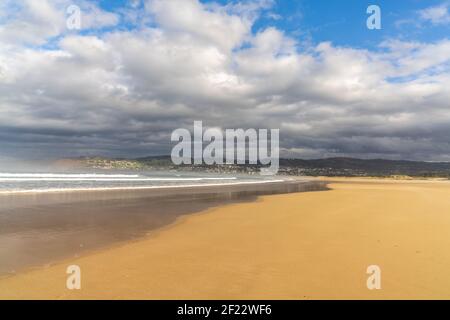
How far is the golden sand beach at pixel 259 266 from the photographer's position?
523 centimetres

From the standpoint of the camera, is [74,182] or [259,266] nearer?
[259,266]

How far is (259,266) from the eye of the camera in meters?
6.61

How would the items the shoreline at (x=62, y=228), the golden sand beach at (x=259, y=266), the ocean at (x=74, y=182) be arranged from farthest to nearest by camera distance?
the ocean at (x=74, y=182) < the shoreline at (x=62, y=228) < the golden sand beach at (x=259, y=266)

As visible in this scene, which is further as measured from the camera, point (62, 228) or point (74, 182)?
point (74, 182)

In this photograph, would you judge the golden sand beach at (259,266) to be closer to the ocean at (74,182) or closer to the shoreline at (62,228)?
the shoreline at (62,228)

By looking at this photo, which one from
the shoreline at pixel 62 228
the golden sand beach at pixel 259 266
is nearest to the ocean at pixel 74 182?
the shoreline at pixel 62 228

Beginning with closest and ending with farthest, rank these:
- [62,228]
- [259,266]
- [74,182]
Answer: [259,266]
[62,228]
[74,182]

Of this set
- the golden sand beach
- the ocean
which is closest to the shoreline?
the golden sand beach

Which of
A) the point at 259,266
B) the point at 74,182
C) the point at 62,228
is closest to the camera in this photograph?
the point at 259,266

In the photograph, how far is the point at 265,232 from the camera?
1045 cm

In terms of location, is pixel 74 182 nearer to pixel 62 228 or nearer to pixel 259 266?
pixel 62 228

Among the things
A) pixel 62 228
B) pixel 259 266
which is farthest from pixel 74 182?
pixel 259 266
